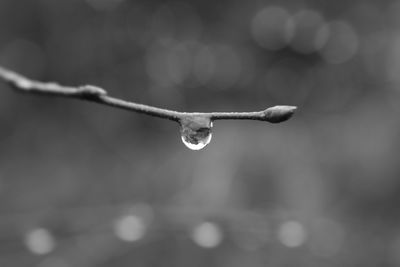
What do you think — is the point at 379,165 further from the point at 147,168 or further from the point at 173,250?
the point at 173,250

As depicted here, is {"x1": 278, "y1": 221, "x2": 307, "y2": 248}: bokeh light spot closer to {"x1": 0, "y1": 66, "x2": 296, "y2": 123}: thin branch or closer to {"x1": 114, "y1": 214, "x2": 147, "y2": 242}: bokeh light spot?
{"x1": 114, "y1": 214, "x2": 147, "y2": 242}: bokeh light spot

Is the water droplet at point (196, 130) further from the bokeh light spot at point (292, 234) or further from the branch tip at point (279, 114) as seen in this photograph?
the bokeh light spot at point (292, 234)

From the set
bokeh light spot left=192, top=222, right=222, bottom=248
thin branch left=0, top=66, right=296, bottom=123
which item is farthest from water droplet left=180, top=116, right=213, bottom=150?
bokeh light spot left=192, top=222, right=222, bottom=248

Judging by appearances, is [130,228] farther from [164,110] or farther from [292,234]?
[164,110]

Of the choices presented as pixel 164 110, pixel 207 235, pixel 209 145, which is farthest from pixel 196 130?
pixel 209 145

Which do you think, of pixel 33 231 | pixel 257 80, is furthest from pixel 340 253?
pixel 257 80

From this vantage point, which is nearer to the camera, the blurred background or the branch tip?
the branch tip

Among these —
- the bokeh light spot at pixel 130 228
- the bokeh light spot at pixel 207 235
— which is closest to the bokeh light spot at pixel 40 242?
the bokeh light spot at pixel 130 228
